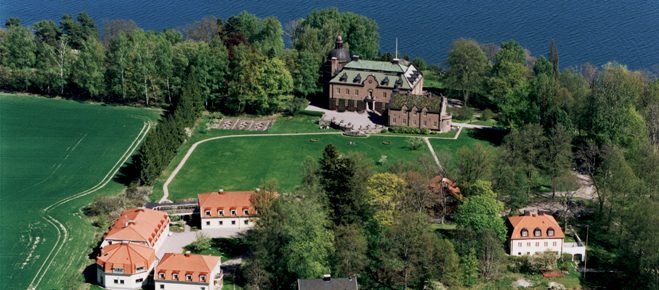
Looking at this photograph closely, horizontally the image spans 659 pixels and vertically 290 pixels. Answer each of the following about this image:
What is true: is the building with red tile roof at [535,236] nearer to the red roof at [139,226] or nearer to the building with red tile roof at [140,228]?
the building with red tile roof at [140,228]

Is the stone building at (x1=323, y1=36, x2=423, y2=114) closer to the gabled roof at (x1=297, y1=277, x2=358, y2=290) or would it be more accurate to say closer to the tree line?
the tree line

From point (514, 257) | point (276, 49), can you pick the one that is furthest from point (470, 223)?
point (276, 49)

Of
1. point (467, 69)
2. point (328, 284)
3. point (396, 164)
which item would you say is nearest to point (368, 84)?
point (467, 69)

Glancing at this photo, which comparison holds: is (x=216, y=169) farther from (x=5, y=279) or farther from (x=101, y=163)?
(x=5, y=279)

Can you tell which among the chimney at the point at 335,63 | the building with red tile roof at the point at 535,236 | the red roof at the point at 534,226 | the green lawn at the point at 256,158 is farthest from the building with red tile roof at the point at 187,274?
the chimney at the point at 335,63

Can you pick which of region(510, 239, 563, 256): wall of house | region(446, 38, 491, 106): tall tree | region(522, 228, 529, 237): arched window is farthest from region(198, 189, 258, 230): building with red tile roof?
region(446, 38, 491, 106): tall tree

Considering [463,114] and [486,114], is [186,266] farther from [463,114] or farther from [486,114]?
[486,114]
